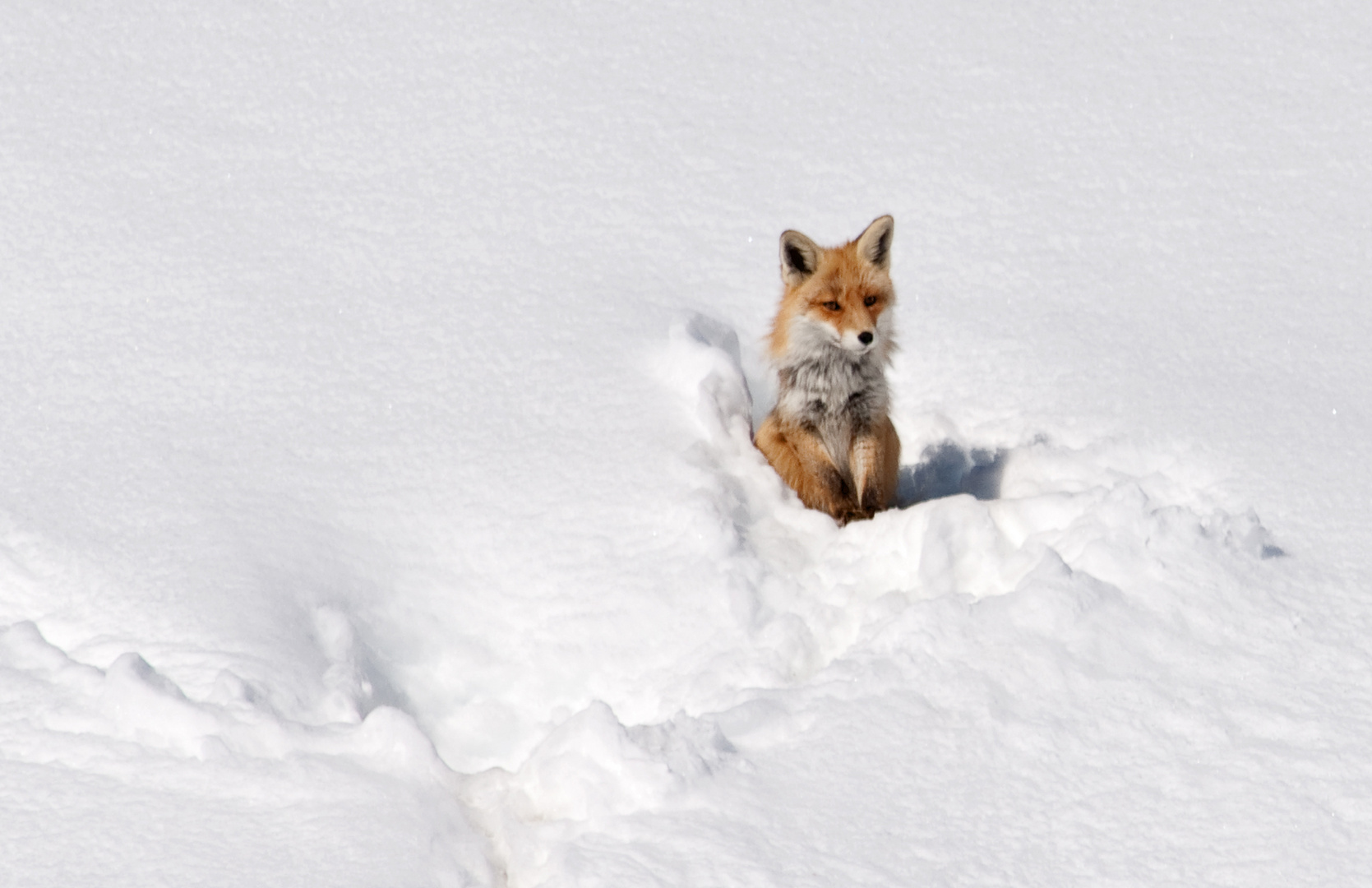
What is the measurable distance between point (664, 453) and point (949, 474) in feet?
4.29

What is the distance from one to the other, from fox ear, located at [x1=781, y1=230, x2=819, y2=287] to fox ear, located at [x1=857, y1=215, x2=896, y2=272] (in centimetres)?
18

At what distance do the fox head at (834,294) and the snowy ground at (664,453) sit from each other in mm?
405

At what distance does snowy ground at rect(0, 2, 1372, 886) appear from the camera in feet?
10.3

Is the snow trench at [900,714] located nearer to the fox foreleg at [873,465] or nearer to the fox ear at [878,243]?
the fox foreleg at [873,465]

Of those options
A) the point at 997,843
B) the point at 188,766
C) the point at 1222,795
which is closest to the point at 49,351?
the point at 188,766

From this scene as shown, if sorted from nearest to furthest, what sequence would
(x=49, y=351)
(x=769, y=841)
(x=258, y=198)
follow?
(x=769, y=841), (x=49, y=351), (x=258, y=198)

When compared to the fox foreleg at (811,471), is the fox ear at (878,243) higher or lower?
higher

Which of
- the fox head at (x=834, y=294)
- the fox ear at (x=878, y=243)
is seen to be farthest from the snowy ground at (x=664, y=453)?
the fox ear at (x=878, y=243)

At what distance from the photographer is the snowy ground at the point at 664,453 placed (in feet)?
10.3

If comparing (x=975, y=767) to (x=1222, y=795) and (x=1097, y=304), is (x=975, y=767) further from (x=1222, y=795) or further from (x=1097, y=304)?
(x=1097, y=304)

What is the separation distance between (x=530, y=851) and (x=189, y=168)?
4478mm

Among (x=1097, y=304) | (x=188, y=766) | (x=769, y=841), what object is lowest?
(x=188, y=766)

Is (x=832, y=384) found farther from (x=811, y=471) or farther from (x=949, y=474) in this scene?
(x=949, y=474)

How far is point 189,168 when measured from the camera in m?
6.33
